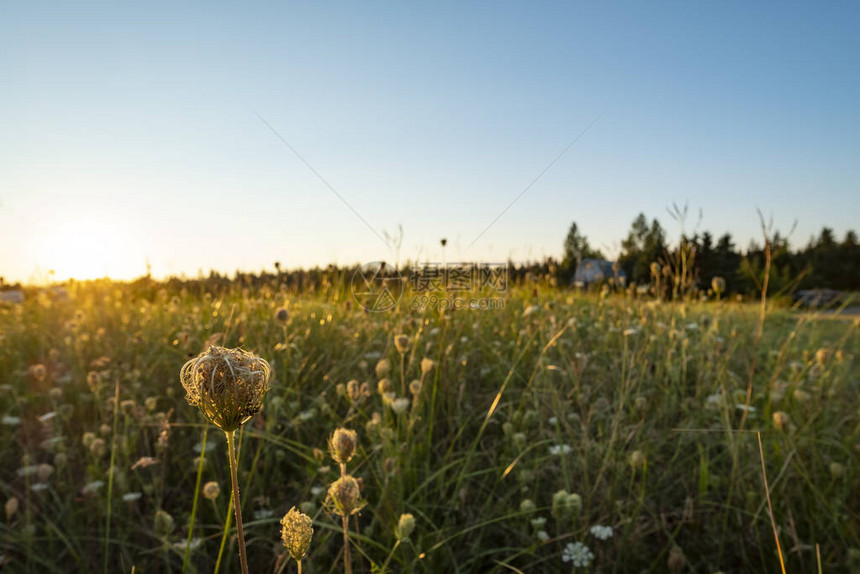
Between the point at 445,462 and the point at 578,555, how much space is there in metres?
0.71

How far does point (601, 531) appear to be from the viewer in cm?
174

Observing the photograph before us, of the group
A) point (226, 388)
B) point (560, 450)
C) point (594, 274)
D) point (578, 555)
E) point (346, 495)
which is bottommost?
point (578, 555)

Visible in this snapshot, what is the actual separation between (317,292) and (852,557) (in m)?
4.87

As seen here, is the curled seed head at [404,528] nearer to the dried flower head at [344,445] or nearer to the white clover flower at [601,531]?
the dried flower head at [344,445]

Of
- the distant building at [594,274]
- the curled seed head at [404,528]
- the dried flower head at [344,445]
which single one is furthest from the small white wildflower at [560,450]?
the distant building at [594,274]

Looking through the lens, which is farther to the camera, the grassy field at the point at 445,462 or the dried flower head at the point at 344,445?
the grassy field at the point at 445,462

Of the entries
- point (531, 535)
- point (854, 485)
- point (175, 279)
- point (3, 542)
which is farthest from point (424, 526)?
point (175, 279)

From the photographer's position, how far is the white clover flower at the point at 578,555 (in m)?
1.61

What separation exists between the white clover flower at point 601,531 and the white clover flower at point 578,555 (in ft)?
0.24

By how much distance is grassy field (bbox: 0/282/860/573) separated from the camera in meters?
1.79

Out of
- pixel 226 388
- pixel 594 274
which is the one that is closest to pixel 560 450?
→ pixel 226 388

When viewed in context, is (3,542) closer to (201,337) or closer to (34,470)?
(34,470)

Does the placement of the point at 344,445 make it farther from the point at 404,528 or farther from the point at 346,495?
the point at 404,528

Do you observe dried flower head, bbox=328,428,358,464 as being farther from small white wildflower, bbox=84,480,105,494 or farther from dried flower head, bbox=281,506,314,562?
small white wildflower, bbox=84,480,105,494
